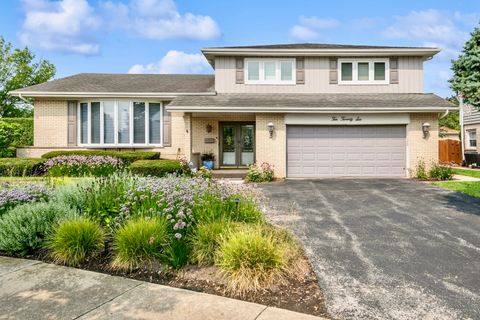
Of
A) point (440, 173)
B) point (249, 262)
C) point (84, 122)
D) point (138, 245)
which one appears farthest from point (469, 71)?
point (84, 122)

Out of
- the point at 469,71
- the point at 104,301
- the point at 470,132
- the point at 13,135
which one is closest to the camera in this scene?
the point at 104,301

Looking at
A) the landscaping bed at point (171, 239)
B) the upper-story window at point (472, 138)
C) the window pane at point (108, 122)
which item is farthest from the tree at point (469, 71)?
the upper-story window at point (472, 138)

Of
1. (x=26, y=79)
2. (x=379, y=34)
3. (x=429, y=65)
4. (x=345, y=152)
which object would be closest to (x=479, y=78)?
(x=345, y=152)

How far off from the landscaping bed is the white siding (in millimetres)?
10563

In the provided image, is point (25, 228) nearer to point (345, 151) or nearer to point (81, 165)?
point (81, 165)

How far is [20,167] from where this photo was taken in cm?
1303

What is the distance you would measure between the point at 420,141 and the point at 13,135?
19404 millimetres

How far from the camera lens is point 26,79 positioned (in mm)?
34562

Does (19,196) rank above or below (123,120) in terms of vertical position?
below

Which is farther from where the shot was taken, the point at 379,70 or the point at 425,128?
the point at 379,70

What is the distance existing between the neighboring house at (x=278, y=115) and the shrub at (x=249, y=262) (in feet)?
33.4

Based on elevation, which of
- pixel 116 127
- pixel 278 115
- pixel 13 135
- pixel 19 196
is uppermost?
pixel 278 115

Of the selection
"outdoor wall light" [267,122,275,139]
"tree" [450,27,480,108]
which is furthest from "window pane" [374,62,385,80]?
"tree" [450,27,480,108]

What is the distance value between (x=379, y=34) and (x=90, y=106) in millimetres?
21514
